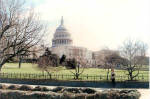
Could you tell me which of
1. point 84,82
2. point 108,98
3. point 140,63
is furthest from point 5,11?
point 140,63

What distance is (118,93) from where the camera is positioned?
22.7 feet

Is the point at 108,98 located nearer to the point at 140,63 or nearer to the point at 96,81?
the point at 96,81

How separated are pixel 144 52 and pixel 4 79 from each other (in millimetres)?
13357

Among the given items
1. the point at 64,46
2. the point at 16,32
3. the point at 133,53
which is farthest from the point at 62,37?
the point at 16,32

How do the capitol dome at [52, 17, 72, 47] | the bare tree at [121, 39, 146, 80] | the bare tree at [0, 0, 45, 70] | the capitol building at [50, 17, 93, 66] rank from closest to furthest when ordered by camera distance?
the bare tree at [0, 0, 45, 70] < the bare tree at [121, 39, 146, 80] < the capitol building at [50, 17, 93, 66] < the capitol dome at [52, 17, 72, 47]

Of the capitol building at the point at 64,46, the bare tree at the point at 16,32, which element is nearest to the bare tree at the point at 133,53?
the bare tree at the point at 16,32

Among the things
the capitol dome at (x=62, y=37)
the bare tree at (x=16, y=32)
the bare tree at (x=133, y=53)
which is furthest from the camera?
the capitol dome at (x=62, y=37)

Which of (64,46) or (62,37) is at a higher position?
(62,37)

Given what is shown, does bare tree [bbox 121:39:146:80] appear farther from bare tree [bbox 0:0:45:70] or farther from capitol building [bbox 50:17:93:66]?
capitol building [bbox 50:17:93:66]

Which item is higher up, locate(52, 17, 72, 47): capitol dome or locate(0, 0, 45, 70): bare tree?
locate(52, 17, 72, 47): capitol dome

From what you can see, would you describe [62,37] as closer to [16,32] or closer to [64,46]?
[64,46]

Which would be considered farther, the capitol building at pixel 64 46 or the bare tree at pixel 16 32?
the capitol building at pixel 64 46

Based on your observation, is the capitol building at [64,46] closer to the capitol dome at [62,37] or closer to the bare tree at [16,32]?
the capitol dome at [62,37]

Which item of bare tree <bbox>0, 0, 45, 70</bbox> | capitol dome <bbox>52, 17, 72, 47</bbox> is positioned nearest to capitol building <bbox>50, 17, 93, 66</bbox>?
capitol dome <bbox>52, 17, 72, 47</bbox>
